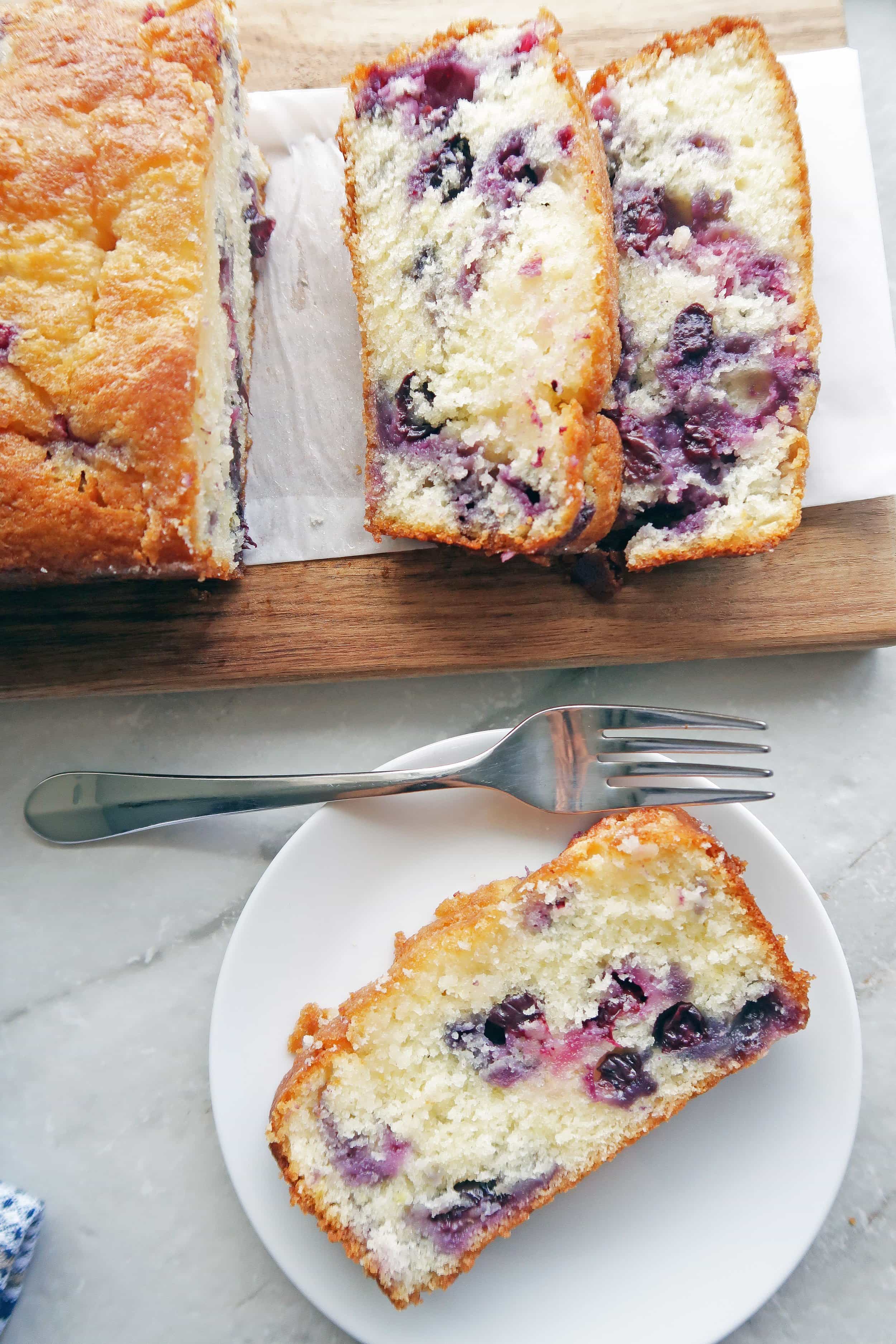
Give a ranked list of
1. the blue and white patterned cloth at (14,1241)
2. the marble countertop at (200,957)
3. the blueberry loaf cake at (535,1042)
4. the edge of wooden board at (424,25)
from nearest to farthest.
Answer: the blueberry loaf cake at (535,1042)
the blue and white patterned cloth at (14,1241)
the marble countertop at (200,957)
the edge of wooden board at (424,25)

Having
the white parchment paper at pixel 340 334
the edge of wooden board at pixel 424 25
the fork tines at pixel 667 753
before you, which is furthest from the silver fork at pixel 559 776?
the edge of wooden board at pixel 424 25

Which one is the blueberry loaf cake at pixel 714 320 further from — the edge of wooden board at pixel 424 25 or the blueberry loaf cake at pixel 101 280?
the blueberry loaf cake at pixel 101 280

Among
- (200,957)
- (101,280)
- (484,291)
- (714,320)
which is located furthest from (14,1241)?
(714,320)

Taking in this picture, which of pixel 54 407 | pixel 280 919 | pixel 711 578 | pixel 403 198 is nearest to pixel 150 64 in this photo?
pixel 403 198

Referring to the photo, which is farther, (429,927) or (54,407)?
(429,927)


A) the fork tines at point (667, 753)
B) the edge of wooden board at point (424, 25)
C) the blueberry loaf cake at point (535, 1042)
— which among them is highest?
the edge of wooden board at point (424, 25)

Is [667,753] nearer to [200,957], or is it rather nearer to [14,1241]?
[200,957]

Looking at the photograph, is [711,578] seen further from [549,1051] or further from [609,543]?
[549,1051]
